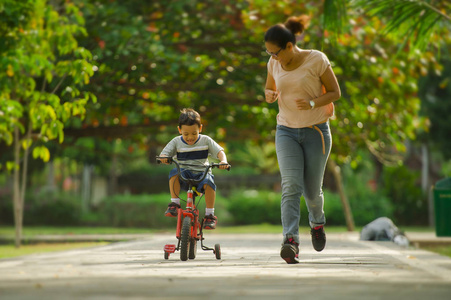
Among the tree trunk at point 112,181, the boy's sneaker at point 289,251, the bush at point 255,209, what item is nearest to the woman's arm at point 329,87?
the boy's sneaker at point 289,251

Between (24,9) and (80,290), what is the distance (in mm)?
6742

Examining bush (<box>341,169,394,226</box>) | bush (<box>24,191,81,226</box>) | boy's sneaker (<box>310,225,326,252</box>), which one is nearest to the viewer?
boy's sneaker (<box>310,225,326,252</box>)

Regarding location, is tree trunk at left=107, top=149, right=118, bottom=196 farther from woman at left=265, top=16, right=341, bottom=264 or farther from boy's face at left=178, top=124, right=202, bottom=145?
woman at left=265, top=16, right=341, bottom=264

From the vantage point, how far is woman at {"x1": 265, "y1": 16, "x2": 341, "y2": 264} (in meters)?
6.50

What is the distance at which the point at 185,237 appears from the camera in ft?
22.1

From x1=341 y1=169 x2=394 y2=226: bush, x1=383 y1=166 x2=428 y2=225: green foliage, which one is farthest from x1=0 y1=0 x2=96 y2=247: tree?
x1=383 y1=166 x2=428 y2=225: green foliage

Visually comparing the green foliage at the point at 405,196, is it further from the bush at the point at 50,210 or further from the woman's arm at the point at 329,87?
the woman's arm at the point at 329,87

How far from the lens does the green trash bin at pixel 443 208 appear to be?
1340 centimetres

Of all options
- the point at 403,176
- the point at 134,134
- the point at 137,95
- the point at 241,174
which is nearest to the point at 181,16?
the point at 137,95

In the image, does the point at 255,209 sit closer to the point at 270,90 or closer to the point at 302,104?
the point at 270,90

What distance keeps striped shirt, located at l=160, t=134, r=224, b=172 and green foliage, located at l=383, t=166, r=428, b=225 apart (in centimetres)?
2111

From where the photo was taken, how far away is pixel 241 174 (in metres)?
32.4

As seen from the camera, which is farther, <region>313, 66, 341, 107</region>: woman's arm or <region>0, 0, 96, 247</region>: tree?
<region>0, 0, 96, 247</region>: tree

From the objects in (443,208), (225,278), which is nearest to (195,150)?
(225,278)
